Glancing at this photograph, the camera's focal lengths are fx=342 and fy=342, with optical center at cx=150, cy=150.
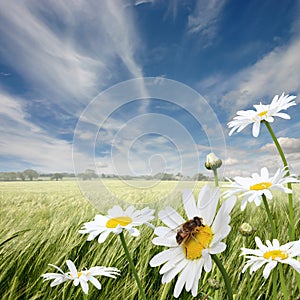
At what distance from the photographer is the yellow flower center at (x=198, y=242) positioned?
0.46 m

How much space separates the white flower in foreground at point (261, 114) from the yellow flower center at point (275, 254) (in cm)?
26

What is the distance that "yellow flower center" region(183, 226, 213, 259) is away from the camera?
463mm

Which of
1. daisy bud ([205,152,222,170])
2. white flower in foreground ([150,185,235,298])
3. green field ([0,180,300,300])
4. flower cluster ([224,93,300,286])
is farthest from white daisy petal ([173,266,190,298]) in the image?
green field ([0,180,300,300])

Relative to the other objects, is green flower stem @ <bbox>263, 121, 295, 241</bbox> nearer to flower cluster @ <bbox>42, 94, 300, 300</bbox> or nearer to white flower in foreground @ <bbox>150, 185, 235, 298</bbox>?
flower cluster @ <bbox>42, 94, 300, 300</bbox>

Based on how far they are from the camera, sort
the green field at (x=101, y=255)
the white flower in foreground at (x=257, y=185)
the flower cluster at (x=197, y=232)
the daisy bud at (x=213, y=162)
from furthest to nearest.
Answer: the green field at (x=101, y=255) → the daisy bud at (x=213, y=162) → the white flower in foreground at (x=257, y=185) → the flower cluster at (x=197, y=232)

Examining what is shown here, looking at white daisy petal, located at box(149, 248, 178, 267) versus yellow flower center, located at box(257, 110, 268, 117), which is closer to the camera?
white daisy petal, located at box(149, 248, 178, 267)

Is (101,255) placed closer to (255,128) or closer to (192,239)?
(255,128)

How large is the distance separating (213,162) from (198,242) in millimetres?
278

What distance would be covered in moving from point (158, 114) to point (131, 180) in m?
0.28

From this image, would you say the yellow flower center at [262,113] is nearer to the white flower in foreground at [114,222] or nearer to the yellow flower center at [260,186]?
the yellow flower center at [260,186]

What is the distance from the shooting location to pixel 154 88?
1.35 m

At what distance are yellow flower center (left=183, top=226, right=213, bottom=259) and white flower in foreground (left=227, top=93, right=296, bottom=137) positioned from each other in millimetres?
369

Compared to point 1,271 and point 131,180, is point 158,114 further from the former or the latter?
point 1,271

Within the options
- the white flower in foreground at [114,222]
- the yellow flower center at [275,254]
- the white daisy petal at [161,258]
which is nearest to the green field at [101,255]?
the white flower in foreground at [114,222]
